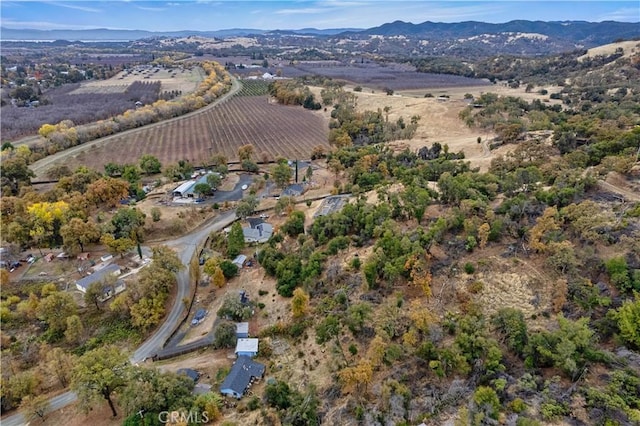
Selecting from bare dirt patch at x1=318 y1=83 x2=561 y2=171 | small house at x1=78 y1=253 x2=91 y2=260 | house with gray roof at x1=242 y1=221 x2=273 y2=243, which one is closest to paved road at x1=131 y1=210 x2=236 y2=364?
house with gray roof at x1=242 y1=221 x2=273 y2=243

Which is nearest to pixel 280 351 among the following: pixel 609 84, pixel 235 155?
pixel 235 155

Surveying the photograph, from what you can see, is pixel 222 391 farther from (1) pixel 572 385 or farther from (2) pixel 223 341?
(1) pixel 572 385

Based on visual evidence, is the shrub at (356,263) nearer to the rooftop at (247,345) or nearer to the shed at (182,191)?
the rooftop at (247,345)

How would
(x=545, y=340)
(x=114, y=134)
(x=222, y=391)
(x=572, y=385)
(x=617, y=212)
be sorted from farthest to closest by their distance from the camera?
(x=114, y=134) < (x=617, y=212) < (x=222, y=391) < (x=545, y=340) < (x=572, y=385)

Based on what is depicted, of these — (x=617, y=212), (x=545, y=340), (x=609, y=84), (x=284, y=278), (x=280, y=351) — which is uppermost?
(x=609, y=84)

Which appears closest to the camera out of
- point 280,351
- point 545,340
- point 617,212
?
point 545,340
